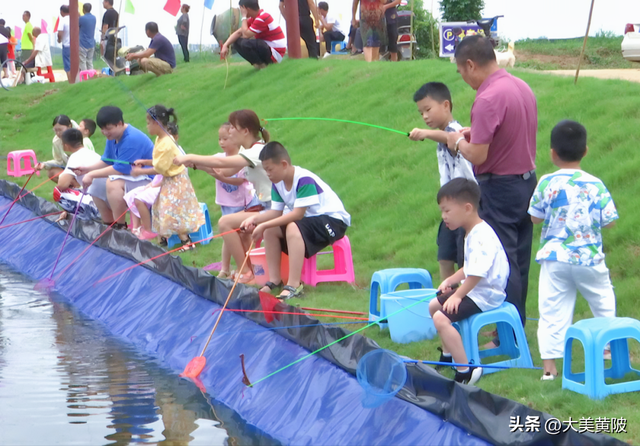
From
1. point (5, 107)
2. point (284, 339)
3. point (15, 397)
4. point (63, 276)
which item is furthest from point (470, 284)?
point (5, 107)

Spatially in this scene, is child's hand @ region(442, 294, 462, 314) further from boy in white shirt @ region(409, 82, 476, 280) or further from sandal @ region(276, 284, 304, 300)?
sandal @ region(276, 284, 304, 300)

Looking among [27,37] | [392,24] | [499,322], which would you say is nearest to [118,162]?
[499,322]

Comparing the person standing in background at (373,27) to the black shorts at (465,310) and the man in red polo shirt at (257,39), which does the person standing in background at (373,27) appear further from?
the black shorts at (465,310)

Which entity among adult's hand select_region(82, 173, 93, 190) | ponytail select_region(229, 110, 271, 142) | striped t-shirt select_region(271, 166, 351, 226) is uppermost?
ponytail select_region(229, 110, 271, 142)

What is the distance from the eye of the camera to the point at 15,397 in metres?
4.23

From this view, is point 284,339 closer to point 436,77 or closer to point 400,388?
point 400,388

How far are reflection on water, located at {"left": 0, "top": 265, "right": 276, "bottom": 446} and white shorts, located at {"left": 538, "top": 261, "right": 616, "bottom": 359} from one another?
1.32m

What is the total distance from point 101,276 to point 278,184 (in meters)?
2.08

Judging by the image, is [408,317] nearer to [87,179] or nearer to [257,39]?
[87,179]

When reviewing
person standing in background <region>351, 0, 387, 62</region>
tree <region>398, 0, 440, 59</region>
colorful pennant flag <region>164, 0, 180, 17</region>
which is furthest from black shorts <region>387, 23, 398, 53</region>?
tree <region>398, 0, 440, 59</region>

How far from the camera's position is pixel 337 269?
18.7ft

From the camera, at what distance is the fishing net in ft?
10.8

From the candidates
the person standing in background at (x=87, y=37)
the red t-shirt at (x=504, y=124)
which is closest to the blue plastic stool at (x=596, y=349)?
the red t-shirt at (x=504, y=124)

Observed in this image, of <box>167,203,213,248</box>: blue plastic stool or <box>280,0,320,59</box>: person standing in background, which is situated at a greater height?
<box>280,0,320,59</box>: person standing in background
